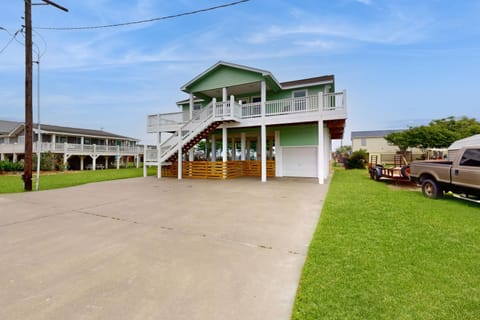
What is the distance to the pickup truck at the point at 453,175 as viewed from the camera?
6543 millimetres

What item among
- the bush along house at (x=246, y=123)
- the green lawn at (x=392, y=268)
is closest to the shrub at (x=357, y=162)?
the bush along house at (x=246, y=123)

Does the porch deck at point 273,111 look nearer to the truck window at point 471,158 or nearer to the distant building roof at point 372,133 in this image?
the truck window at point 471,158

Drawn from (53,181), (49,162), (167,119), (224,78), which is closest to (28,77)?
(53,181)

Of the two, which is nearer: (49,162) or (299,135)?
(299,135)

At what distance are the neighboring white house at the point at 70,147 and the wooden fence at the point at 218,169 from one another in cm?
1613

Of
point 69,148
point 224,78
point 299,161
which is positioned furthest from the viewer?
point 69,148

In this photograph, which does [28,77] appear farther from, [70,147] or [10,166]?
[70,147]

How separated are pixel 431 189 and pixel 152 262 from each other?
963 centimetres

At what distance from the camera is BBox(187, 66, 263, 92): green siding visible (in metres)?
14.1

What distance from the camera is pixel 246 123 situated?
13.7 metres

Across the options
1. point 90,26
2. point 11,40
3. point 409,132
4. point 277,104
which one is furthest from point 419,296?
point 409,132

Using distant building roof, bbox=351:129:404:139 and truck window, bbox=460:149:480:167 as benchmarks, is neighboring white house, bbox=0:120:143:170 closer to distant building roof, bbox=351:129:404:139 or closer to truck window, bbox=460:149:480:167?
truck window, bbox=460:149:480:167

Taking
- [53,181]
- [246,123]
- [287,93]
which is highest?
[287,93]

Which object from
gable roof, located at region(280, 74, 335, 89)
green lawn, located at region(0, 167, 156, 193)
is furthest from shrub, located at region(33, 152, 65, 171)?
gable roof, located at region(280, 74, 335, 89)
